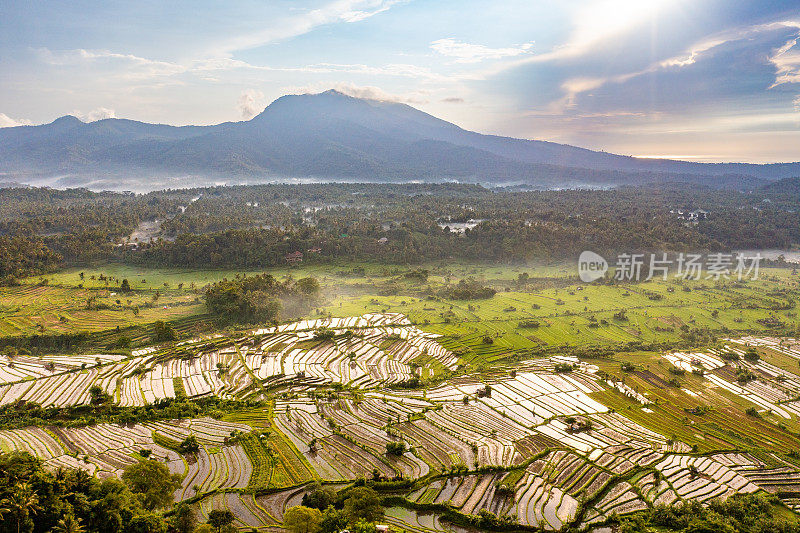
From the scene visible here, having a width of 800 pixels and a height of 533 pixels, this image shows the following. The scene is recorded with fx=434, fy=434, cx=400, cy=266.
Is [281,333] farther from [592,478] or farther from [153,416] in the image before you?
[592,478]

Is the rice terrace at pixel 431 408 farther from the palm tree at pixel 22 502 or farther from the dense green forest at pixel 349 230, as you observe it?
the dense green forest at pixel 349 230

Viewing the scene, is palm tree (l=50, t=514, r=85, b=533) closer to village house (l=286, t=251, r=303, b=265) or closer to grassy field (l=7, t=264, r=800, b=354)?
grassy field (l=7, t=264, r=800, b=354)

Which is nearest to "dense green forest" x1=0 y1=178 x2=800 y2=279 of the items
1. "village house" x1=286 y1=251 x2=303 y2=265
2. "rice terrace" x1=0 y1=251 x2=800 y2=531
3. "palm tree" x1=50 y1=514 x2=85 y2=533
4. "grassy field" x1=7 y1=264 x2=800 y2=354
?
"village house" x1=286 y1=251 x2=303 y2=265

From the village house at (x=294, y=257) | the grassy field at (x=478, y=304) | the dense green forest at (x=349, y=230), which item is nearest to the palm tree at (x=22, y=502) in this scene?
the grassy field at (x=478, y=304)

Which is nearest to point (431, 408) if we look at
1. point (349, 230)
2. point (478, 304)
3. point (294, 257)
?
point (478, 304)

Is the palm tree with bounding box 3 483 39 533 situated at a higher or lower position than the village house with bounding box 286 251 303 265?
lower

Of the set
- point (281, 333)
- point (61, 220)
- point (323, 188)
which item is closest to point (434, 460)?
point (281, 333)
